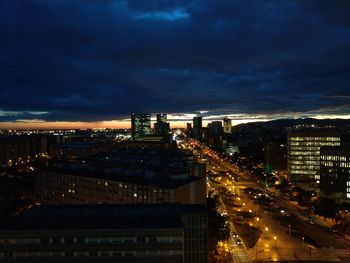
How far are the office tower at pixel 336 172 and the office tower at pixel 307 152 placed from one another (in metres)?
15.1

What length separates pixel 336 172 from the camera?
6762 cm

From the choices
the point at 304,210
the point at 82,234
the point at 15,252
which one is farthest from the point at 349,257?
the point at 15,252

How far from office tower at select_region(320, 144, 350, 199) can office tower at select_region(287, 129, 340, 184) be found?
15.1 m

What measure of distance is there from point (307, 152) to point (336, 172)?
63.7 feet

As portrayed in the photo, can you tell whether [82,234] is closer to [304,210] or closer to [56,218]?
[56,218]

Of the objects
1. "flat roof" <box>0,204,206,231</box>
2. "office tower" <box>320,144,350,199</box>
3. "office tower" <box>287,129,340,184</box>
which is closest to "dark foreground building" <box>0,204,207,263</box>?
"flat roof" <box>0,204,206,231</box>

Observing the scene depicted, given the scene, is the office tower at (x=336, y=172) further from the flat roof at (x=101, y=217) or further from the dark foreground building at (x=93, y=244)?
the dark foreground building at (x=93, y=244)

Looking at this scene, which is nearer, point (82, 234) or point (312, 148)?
point (82, 234)

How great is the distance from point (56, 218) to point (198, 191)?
1168 inches

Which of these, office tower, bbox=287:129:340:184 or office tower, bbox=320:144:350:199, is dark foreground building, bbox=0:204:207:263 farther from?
office tower, bbox=287:129:340:184

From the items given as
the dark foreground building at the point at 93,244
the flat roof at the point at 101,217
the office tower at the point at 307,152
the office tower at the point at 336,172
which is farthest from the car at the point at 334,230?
the office tower at the point at 307,152

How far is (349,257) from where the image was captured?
40.5m

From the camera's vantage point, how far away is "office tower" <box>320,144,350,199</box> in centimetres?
6594

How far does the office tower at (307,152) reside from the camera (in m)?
85.0
